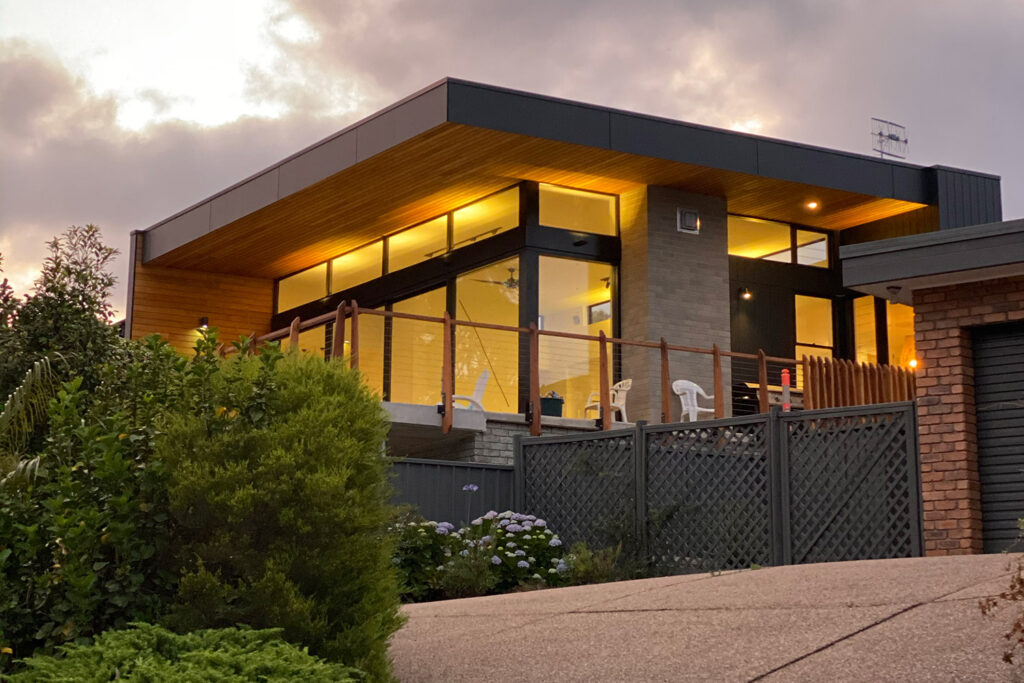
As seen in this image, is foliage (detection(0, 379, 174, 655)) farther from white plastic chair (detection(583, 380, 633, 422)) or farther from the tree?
white plastic chair (detection(583, 380, 633, 422))

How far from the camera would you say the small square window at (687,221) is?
1898 centimetres

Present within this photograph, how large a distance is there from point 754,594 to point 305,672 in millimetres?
3832

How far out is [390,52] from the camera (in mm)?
30219

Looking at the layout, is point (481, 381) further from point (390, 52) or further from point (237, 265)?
point (390, 52)

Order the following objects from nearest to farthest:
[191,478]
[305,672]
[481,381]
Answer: [305,672] < [191,478] < [481,381]

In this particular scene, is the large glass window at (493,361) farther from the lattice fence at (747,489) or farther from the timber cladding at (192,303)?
the timber cladding at (192,303)

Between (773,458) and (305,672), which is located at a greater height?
(773,458)

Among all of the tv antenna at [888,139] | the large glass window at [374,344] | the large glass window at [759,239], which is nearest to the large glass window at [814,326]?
the large glass window at [759,239]

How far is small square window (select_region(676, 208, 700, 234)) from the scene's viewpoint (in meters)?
19.0

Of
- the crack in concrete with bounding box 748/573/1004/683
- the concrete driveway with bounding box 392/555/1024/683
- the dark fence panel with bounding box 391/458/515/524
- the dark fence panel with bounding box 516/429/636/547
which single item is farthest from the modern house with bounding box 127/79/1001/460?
the crack in concrete with bounding box 748/573/1004/683

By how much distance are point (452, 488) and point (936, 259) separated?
553cm

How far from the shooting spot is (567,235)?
1884cm

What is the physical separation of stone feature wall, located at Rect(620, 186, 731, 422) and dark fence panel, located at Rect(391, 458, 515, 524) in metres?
4.59

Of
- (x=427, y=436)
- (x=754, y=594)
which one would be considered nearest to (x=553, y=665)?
(x=754, y=594)
